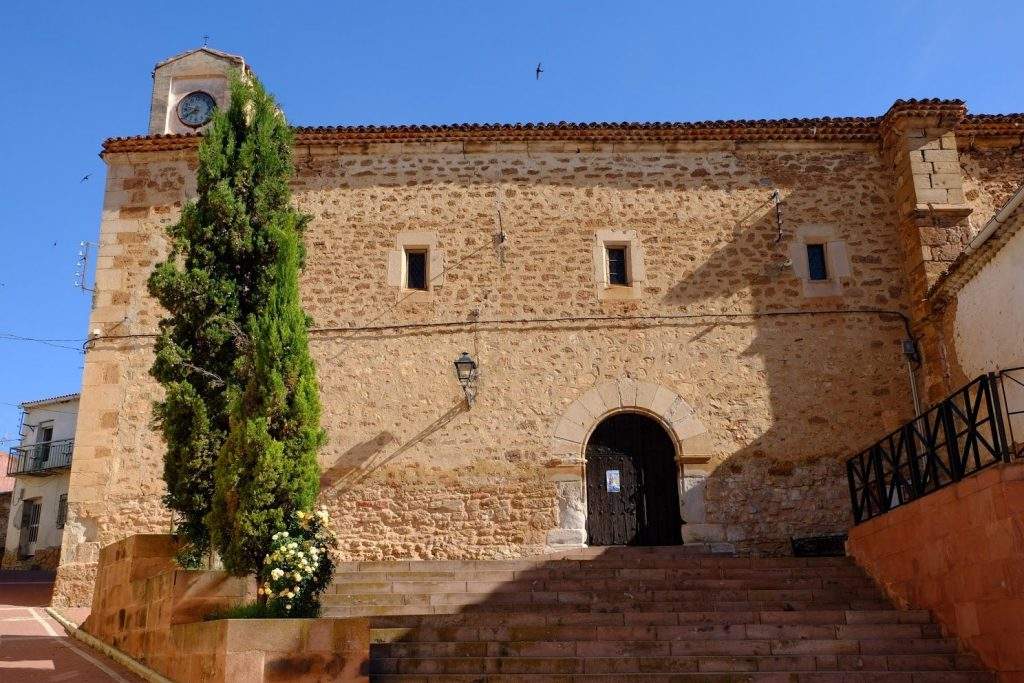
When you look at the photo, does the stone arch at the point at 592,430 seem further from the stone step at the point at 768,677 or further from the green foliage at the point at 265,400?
the stone step at the point at 768,677

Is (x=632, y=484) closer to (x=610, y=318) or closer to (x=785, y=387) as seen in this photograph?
(x=610, y=318)

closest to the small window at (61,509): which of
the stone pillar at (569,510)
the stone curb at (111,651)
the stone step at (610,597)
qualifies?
the stone curb at (111,651)

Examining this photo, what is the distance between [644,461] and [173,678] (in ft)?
21.2

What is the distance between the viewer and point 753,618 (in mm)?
8062

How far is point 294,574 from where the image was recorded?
7.34 m

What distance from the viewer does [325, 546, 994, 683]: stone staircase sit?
7.13 metres

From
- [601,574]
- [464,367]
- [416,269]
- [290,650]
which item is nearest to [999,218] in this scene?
[601,574]

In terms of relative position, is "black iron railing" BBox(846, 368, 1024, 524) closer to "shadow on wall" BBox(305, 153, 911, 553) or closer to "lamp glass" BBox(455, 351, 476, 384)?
"shadow on wall" BBox(305, 153, 911, 553)

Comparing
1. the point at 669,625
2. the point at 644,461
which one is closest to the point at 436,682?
the point at 669,625

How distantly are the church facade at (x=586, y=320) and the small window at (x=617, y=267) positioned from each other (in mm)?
70

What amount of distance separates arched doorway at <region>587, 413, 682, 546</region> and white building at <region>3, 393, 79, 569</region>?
52.4 ft

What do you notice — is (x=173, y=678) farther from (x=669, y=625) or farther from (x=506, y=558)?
(x=506, y=558)

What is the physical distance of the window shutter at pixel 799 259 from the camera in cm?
1265

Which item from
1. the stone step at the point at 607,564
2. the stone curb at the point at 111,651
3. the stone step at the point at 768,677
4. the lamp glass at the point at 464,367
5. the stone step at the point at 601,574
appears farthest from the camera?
the lamp glass at the point at 464,367
